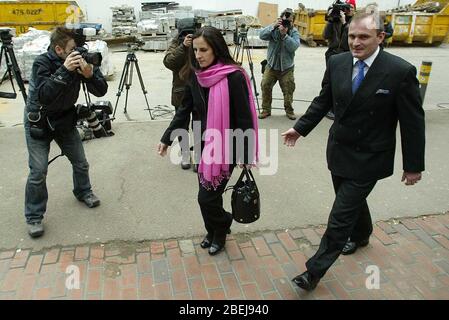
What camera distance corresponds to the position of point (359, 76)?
2729 millimetres

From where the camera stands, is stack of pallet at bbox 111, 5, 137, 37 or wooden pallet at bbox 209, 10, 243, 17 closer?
stack of pallet at bbox 111, 5, 137, 37

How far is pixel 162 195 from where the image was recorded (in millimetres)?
4469

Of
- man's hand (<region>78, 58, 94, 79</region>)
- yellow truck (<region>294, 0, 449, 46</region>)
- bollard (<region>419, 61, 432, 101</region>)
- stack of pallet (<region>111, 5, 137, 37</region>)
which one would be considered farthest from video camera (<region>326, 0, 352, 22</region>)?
stack of pallet (<region>111, 5, 137, 37</region>)

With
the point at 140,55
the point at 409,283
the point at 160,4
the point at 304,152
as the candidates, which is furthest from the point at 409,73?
the point at 160,4

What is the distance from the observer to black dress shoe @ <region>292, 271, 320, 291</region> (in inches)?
117

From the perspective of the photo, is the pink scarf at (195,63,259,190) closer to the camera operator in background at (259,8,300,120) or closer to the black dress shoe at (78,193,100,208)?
the black dress shoe at (78,193,100,208)

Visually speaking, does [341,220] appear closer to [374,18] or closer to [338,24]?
[374,18]

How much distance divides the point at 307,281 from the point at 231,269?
63cm

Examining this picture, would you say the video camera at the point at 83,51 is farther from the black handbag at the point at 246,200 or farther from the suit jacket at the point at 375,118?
the suit jacket at the point at 375,118

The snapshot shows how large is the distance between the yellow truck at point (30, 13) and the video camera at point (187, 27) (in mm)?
10765

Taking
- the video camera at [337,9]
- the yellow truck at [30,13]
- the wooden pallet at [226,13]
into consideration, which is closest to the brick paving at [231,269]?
the video camera at [337,9]

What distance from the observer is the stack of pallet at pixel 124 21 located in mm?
16094

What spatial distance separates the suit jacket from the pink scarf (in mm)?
636
